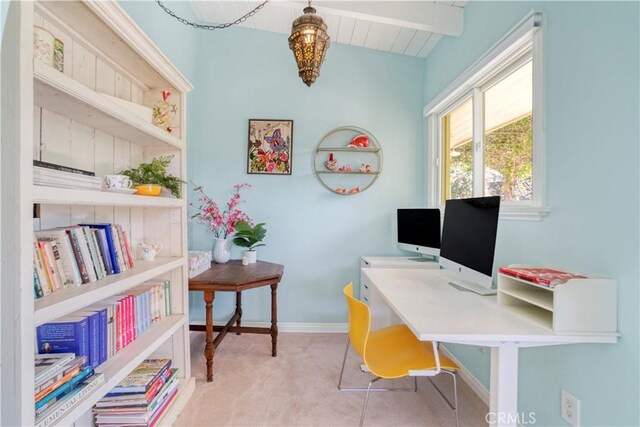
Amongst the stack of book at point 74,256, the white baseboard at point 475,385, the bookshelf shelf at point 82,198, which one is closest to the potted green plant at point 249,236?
the bookshelf shelf at point 82,198

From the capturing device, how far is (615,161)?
0.97 m

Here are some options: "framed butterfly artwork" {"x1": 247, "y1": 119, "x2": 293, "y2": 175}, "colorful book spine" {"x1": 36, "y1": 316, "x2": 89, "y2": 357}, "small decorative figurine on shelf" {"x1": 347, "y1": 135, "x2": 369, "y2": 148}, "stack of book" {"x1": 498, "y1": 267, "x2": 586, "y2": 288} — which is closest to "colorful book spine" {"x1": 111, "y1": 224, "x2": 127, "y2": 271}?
"colorful book spine" {"x1": 36, "y1": 316, "x2": 89, "y2": 357}

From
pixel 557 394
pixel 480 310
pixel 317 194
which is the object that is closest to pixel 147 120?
pixel 317 194

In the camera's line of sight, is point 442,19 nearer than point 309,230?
Yes

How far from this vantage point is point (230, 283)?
1.86 metres

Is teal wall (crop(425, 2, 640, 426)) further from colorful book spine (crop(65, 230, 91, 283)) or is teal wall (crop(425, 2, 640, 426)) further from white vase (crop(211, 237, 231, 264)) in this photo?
white vase (crop(211, 237, 231, 264))

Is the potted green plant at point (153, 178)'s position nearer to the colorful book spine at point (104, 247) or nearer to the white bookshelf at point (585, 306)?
the colorful book spine at point (104, 247)

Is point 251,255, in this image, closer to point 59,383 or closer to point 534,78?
point 59,383

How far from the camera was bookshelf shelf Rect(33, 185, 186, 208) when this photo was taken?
0.81 meters

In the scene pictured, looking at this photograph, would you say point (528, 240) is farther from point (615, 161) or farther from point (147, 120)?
point (147, 120)

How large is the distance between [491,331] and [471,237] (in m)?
0.58

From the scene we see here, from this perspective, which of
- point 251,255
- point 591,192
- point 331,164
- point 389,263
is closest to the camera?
point 591,192

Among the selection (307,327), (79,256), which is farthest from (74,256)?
(307,327)

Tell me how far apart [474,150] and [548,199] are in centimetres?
79
